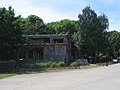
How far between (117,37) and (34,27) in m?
32.0

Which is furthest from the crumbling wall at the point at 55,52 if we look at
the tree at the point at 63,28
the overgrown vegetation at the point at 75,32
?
the tree at the point at 63,28

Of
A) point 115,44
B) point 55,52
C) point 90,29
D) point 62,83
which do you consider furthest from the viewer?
point 115,44

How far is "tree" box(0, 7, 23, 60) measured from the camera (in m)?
45.4

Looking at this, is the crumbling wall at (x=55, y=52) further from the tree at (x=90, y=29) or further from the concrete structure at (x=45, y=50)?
the tree at (x=90, y=29)

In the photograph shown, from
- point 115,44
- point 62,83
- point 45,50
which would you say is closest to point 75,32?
point 45,50

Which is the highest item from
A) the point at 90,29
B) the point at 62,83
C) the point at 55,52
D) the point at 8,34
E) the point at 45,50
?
the point at 90,29

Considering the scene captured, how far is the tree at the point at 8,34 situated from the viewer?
149 ft

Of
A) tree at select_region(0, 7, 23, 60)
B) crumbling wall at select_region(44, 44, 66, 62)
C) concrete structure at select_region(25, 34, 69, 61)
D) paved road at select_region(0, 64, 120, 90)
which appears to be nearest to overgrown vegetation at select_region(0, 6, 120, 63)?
tree at select_region(0, 7, 23, 60)

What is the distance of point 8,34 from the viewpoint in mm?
45375

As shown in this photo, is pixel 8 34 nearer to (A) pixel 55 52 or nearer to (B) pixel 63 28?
(A) pixel 55 52

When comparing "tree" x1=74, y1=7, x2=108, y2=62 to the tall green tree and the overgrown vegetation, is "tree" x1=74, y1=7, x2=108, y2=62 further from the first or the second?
the tall green tree

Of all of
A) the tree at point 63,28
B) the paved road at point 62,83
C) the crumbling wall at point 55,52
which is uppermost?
the tree at point 63,28

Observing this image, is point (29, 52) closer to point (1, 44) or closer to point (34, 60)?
point (34, 60)

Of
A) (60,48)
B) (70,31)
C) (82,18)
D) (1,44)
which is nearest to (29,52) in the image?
(60,48)
